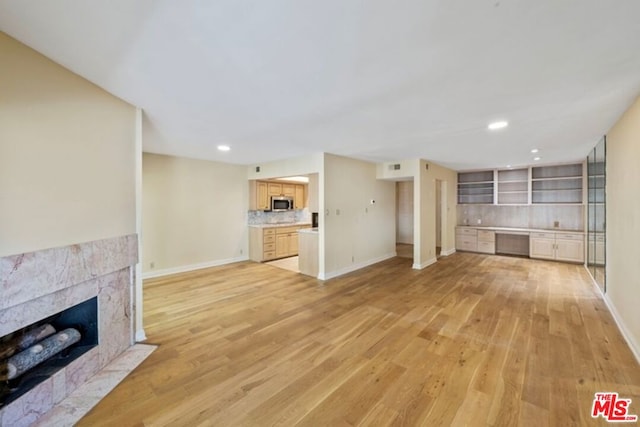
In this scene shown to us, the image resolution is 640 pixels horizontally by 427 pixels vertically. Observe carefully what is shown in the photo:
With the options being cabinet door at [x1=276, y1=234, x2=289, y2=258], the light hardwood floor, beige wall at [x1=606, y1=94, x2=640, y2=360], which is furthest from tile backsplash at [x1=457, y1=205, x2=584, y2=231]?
cabinet door at [x1=276, y1=234, x2=289, y2=258]

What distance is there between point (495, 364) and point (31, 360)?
365 centimetres

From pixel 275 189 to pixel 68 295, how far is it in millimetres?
5320

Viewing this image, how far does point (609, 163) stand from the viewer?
349 centimetres

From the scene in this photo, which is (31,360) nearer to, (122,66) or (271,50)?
(122,66)

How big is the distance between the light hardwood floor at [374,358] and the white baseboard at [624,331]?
0.06m

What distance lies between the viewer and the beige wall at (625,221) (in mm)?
2475

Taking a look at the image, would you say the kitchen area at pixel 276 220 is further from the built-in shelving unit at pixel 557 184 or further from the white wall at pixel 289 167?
the built-in shelving unit at pixel 557 184

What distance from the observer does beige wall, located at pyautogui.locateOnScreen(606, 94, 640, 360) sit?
8.12 ft

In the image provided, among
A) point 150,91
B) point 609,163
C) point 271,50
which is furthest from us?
point 609,163

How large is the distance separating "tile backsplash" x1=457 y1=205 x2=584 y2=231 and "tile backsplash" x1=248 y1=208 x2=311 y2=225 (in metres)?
4.91

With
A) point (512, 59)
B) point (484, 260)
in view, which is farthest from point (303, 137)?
point (484, 260)

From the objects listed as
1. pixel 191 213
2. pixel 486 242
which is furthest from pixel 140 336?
pixel 486 242

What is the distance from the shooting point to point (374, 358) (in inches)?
95.7

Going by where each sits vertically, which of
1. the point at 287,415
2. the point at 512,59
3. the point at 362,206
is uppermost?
→ the point at 512,59
